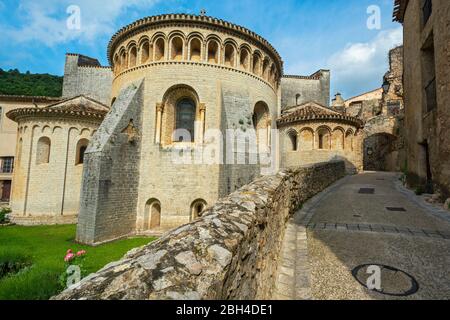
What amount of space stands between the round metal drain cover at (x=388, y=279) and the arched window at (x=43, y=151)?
57.1ft

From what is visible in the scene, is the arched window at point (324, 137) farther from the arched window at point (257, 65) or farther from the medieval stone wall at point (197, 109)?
the medieval stone wall at point (197, 109)

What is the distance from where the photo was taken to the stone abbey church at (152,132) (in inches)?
419

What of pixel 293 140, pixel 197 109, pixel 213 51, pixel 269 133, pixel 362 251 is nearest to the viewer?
pixel 362 251

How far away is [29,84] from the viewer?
3422 cm

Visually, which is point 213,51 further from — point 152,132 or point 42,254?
point 42,254

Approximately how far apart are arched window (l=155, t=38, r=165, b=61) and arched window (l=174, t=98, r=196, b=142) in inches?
105

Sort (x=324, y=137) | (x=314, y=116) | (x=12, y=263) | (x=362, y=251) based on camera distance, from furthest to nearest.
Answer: (x=324, y=137), (x=314, y=116), (x=12, y=263), (x=362, y=251)

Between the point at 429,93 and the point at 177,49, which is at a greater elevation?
the point at 177,49

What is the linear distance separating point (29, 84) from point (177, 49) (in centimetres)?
3545

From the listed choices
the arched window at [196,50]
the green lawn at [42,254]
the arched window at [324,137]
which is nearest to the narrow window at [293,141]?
the arched window at [324,137]

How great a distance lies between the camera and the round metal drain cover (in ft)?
9.34

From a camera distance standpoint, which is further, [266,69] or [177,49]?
[266,69]

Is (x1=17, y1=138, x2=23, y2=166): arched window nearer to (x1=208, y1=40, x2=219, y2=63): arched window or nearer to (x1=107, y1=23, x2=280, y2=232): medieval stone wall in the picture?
(x1=107, y1=23, x2=280, y2=232): medieval stone wall

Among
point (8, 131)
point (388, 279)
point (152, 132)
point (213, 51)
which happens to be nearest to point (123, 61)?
point (152, 132)
